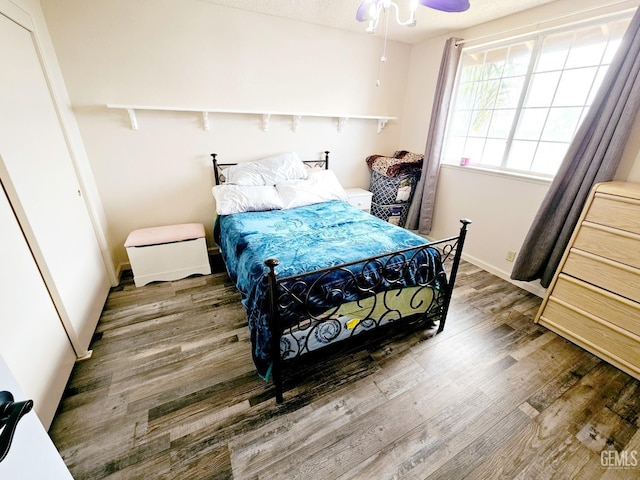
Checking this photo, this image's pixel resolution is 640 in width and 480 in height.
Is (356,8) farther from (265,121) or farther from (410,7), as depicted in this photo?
(265,121)

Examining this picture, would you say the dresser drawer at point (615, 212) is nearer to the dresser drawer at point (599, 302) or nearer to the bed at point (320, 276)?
the dresser drawer at point (599, 302)

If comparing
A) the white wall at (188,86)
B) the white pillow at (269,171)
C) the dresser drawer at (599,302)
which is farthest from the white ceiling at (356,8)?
the dresser drawer at (599,302)

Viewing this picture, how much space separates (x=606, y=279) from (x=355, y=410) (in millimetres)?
1806

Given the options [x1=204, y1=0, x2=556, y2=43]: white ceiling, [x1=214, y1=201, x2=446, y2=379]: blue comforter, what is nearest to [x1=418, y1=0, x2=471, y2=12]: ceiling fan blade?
[x1=204, y1=0, x2=556, y2=43]: white ceiling

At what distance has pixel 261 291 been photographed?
1444 millimetres

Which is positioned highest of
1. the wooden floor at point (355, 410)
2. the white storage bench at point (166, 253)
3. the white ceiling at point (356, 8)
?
the white ceiling at point (356, 8)

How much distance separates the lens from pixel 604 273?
178cm

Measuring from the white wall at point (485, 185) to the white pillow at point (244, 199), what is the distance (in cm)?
203

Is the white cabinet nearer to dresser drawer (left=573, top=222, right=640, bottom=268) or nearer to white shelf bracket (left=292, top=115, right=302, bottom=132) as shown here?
white shelf bracket (left=292, top=115, right=302, bottom=132)

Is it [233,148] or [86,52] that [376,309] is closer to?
[233,148]

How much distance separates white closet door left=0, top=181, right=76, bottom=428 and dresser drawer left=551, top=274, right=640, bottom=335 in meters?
3.19

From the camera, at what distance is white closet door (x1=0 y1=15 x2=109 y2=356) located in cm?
145

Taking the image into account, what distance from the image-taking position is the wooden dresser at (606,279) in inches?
65.7

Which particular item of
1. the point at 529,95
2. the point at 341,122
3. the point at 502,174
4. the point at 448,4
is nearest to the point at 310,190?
the point at 341,122
